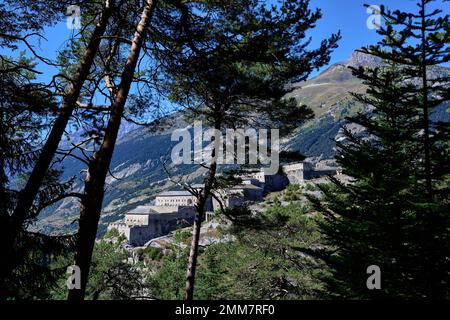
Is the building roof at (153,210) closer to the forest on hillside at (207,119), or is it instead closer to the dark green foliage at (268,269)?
the dark green foliage at (268,269)

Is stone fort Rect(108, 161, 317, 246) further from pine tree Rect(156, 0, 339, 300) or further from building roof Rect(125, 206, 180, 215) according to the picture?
pine tree Rect(156, 0, 339, 300)

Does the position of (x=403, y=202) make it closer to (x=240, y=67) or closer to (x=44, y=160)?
(x=240, y=67)

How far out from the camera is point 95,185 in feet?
17.9

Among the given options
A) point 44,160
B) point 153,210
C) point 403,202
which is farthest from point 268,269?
point 153,210

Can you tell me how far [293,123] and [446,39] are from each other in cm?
581

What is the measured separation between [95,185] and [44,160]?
1.06m

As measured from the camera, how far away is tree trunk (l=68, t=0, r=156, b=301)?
203 inches

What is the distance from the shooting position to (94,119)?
6926mm

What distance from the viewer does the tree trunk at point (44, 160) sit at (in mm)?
5152

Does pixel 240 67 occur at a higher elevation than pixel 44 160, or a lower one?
higher

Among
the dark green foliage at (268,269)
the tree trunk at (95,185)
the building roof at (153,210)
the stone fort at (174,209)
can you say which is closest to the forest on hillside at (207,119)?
the tree trunk at (95,185)

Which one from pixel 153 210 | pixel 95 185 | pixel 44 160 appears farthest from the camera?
pixel 153 210

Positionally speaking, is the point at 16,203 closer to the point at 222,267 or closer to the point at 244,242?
the point at 244,242
